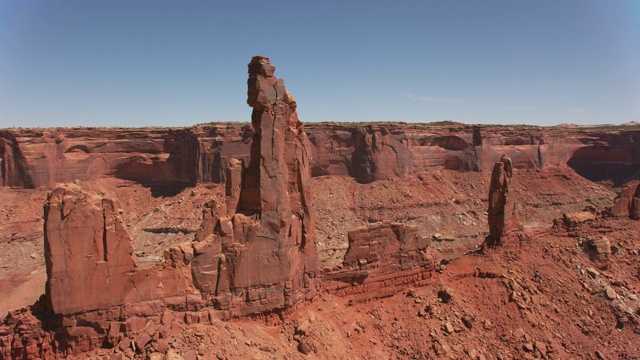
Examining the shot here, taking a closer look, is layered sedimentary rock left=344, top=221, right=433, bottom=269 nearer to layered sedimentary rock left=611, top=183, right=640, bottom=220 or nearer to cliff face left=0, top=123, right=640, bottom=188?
layered sedimentary rock left=611, top=183, right=640, bottom=220

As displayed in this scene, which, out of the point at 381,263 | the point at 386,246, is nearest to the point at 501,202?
the point at 386,246

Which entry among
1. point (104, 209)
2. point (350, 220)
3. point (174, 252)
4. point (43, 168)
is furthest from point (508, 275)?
point (43, 168)

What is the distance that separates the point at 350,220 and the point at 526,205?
24897 mm

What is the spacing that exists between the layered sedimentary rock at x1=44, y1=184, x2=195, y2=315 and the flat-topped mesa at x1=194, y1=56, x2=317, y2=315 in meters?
2.15

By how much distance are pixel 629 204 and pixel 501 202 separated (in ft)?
35.7

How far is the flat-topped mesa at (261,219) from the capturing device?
14.4 metres

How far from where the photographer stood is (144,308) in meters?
13.0

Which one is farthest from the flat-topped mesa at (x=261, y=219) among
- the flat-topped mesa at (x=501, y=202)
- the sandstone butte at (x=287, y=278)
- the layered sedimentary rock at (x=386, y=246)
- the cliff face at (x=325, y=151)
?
the cliff face at (x=325, y=151)

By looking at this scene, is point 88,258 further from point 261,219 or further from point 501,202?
point 501,202

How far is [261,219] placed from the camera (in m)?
14.8

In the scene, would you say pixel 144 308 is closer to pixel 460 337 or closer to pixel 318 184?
pixel 460 337

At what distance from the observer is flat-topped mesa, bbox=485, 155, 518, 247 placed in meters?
21.8

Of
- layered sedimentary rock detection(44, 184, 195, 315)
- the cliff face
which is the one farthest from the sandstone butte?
the cliff face

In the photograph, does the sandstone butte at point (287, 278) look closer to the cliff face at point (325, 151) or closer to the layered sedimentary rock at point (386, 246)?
the layered sedimentary rock at point (386, 246)
